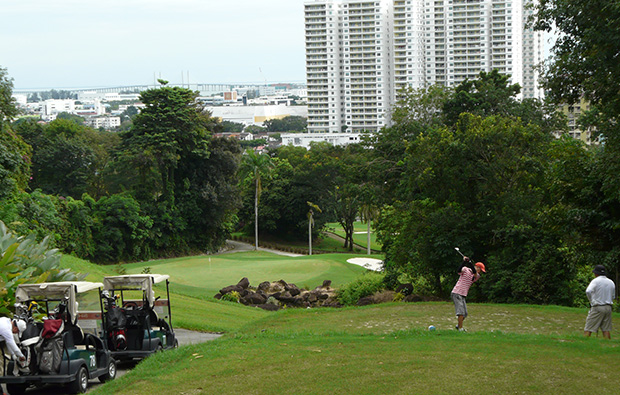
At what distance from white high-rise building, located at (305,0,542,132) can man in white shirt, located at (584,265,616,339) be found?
6033 inches

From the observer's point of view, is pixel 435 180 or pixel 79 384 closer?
pixel 79 384

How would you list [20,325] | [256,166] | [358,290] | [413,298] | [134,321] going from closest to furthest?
[20,325] < [134,321] < [413,298] < [358,290] < [256,166]

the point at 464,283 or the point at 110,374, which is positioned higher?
the point at 464,283

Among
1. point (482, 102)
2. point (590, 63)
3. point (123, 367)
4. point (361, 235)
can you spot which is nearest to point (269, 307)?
point (123, 367)

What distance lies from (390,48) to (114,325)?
170 metres

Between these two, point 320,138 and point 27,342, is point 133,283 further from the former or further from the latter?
point 320,138

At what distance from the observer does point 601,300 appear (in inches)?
547

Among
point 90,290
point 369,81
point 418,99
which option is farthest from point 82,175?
point 369,81

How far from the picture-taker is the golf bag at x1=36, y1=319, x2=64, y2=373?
35.8ft

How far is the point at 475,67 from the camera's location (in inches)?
6722

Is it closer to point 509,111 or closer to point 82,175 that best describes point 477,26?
point 82,175

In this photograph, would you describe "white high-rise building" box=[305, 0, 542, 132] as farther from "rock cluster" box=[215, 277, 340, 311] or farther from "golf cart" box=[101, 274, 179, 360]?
"golf cart" box=[101, 274, 179, 360]

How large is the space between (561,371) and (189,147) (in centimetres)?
5632

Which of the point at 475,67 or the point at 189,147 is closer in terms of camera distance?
the point at 189,147
